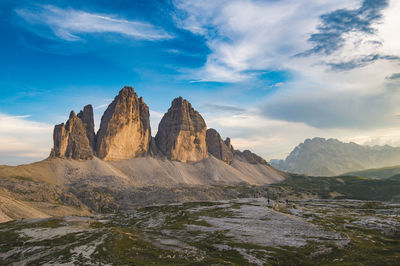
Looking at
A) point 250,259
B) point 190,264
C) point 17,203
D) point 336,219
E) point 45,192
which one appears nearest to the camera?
point 190,264

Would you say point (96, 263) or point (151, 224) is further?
point (151, 224)

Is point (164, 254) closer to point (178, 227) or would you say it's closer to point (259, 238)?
point (259, 238)

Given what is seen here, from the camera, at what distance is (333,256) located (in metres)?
47.3

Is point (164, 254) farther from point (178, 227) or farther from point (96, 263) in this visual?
point (178, 227)

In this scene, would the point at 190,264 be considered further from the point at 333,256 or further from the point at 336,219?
the point at 336,219

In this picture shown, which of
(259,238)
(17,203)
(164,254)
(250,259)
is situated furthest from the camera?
(17,203)

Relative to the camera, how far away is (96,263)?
143 feet

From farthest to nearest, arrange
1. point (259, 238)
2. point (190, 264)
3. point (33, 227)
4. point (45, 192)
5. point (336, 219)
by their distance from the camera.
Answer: point (45, 192)
point (336, 219)
point (33, 227)
point (259, 238)
point (190, 264)

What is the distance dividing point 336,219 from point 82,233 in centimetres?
7846

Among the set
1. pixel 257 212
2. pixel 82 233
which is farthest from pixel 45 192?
pixel 257 212

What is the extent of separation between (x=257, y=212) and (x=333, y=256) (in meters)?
46.0

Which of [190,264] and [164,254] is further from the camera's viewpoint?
[164,254]

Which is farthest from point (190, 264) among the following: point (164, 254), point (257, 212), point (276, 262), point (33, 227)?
point (33, 227)

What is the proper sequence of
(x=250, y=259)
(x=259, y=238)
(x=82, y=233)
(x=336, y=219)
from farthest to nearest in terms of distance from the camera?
(x=336, y=219)
(x=82, y=233)
(x=259, y=238)
(x=250, y=259)
